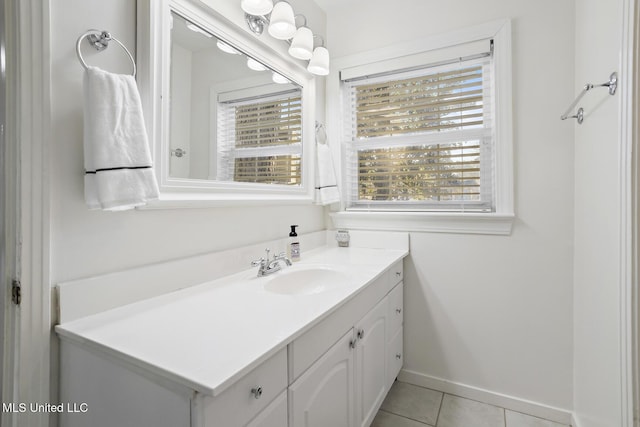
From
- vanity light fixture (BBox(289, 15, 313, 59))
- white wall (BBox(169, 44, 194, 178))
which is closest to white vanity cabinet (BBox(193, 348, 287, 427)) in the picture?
white wall (BBox(169, 44, 194, 178))

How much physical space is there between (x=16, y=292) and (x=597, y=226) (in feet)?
6.19

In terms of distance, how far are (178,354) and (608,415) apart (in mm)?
1458

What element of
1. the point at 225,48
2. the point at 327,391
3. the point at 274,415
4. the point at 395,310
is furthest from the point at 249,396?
the point at 225,48

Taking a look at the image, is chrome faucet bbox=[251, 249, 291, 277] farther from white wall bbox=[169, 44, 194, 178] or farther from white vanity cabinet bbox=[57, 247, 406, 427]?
white wall bbox=[169, 44, 194, 178]

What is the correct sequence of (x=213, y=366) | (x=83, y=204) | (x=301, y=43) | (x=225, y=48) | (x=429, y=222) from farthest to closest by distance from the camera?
(x=429, y=222), (x=301, y=43), (x=225, y=48), (x=83, y=204), (x=213, y=366)

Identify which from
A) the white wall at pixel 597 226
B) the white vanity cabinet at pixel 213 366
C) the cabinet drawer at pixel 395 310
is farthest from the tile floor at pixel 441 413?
the white vanity cabinet at pixel 213 366

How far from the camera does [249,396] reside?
2.24 ft

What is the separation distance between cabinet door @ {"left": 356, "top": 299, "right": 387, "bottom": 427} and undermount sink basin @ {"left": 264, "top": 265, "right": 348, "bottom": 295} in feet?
0.74

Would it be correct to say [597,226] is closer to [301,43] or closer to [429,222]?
[429,222]

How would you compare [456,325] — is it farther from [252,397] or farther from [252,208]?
[252,397]

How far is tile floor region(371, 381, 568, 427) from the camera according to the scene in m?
1.56

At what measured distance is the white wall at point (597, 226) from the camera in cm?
105

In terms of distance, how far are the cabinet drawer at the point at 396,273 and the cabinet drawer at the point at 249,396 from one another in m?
0.97

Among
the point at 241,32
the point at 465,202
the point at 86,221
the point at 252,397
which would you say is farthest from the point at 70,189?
the point at 465,202
